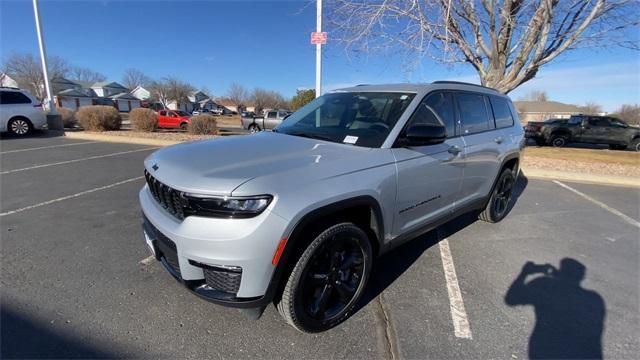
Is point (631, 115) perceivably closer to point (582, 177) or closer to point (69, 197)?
point (582, 177)

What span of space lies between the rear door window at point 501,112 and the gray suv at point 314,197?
0.93 meters

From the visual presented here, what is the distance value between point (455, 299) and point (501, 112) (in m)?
2.93

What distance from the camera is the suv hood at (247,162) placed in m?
1.91

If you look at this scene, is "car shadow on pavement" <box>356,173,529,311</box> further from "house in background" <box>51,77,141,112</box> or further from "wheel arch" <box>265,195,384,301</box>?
"house in background" <box>51,77,141,112</box>

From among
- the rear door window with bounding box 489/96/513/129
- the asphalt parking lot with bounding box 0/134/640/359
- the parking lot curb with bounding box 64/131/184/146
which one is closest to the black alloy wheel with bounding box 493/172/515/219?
the asphalt parking lot with bounding box 0/134/640/359

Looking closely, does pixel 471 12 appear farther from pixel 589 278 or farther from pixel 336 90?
pixel 589 278

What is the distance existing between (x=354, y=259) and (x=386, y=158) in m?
0.82

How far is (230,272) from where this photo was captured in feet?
6.10

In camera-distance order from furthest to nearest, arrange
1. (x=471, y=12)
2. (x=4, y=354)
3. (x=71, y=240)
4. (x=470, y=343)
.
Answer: (x=471, y=12)
(x=71, y=240)
(x=470, y=343)
(x=4, y=354)

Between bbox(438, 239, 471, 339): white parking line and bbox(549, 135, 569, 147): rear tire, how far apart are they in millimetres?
17244

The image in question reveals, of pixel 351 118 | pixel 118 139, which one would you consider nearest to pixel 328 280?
pixel 351 118

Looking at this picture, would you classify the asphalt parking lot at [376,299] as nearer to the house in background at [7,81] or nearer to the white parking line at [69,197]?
the white parking line at [69,197]

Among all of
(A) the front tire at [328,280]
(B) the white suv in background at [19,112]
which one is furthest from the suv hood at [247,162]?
(B) the white suv in background at [19,112]

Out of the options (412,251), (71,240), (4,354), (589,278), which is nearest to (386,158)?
(412,251)
